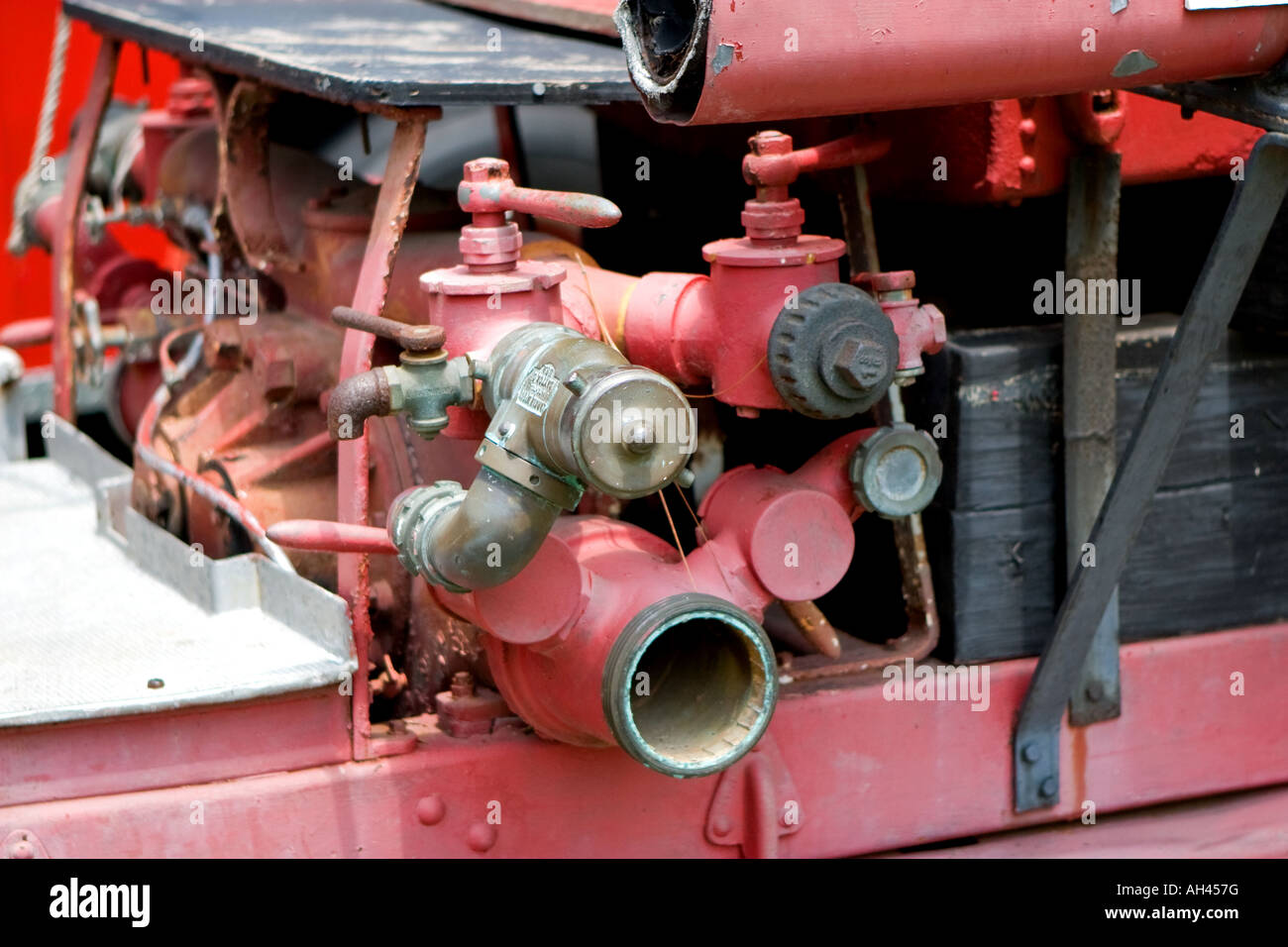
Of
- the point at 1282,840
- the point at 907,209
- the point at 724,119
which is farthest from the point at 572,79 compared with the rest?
the point at 1282,840

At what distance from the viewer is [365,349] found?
7.17ft

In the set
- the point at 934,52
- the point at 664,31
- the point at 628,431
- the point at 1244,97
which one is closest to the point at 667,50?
the point at 664,31

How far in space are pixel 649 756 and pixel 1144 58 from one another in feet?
3.10

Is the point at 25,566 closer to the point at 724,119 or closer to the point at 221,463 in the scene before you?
the point at 221,463

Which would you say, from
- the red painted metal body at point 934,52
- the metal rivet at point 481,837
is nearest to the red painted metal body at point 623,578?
the metal rivet at point 481,837

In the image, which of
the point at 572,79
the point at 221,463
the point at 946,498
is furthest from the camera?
the point at 221,463

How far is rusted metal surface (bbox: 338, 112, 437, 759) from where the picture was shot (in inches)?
86.7

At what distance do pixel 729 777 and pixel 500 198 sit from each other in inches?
33.1

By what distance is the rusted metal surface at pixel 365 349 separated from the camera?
2.20m

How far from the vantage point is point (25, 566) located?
2730 mm

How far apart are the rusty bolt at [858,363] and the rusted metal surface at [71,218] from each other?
6.35 feet

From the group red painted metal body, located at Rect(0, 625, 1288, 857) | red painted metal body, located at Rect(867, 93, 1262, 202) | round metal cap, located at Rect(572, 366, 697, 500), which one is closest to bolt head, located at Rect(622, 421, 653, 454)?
round metal cap, located at Rect(572, 366, 697, 500)

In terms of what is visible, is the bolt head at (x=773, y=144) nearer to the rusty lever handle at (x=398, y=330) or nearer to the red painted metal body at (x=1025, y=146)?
the red painted metal body at (x=1025, y=146)

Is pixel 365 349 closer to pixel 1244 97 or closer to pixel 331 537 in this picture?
pixel 331 537
